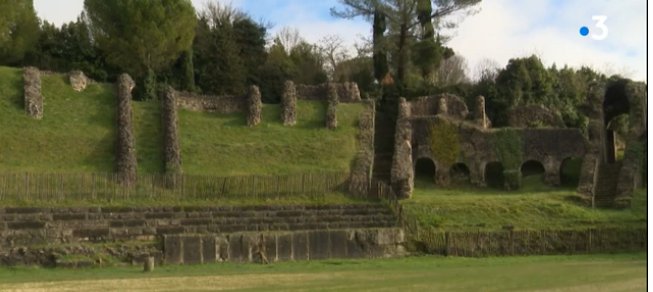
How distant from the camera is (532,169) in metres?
50.6

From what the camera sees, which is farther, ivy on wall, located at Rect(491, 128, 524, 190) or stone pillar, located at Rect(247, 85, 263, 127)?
stone pillar, located at Rect(247, 85, 263, 127)

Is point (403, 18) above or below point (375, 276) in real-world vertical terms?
above

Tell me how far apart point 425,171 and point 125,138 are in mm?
16372

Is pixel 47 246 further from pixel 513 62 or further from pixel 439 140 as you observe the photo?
pixel 513 62

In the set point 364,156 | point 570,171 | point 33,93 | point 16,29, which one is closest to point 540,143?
point 570,171

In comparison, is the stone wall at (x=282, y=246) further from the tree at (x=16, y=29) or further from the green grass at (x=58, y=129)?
the tree at (x=16, y=29)

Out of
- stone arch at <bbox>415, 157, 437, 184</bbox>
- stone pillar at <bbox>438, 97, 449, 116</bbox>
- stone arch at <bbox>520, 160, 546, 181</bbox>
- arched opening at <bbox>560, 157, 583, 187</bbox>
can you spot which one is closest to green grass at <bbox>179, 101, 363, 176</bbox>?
stone arch at <bbox>415, 157, 437, 184</bbox>

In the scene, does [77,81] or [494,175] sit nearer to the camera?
[77,81]

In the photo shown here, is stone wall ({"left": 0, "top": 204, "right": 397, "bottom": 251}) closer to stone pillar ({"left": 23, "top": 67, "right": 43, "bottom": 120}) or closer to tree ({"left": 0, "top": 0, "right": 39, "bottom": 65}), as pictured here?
stone pillar ({"left": 23, "top": 67, "right": 43, "bottom": 120})

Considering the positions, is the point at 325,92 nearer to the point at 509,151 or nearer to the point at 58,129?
the point at 509,151

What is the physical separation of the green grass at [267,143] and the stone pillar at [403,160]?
213cm

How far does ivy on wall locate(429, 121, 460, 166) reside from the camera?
156 ft

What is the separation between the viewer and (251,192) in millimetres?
37625

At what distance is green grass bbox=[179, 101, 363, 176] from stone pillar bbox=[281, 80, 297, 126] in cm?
34
